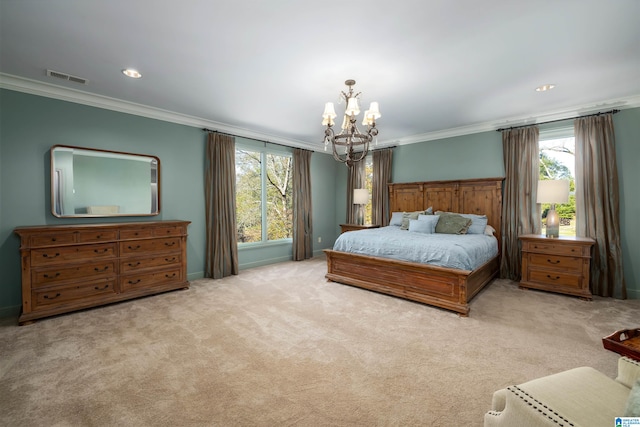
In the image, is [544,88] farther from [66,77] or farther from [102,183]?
[102,183]

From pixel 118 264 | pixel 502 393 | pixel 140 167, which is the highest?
pixel 140 167

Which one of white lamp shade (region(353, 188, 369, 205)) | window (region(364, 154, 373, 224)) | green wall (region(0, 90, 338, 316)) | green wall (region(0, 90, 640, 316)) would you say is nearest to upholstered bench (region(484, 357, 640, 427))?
green wall (region(0, 90, 640, 316))

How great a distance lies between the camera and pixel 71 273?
3.12 meters

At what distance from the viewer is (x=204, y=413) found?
5.36ft

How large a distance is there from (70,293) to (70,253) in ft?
1.47

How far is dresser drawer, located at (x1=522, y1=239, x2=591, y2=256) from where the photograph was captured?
3604 mm

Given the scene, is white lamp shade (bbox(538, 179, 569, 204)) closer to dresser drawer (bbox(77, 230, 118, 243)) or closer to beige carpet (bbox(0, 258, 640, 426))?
beige carpet (bbox(0, 258, 640, 426))

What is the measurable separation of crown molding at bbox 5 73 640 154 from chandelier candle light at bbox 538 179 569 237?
1.11 metres

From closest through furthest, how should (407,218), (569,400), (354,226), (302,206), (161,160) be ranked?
(569,400) → (161,160) → (407,218) → (354,226) → (302,206)

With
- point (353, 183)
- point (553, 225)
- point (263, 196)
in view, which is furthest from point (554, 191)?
point (263, 196)

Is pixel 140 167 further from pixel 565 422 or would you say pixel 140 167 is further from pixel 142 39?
pixel 565 422

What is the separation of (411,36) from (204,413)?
3.11 metres

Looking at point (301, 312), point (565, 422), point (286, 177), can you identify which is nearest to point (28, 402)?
point (301, 312)

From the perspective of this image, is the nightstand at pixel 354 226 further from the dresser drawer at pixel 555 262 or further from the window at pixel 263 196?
the dresser drawer at pixel 555 262
